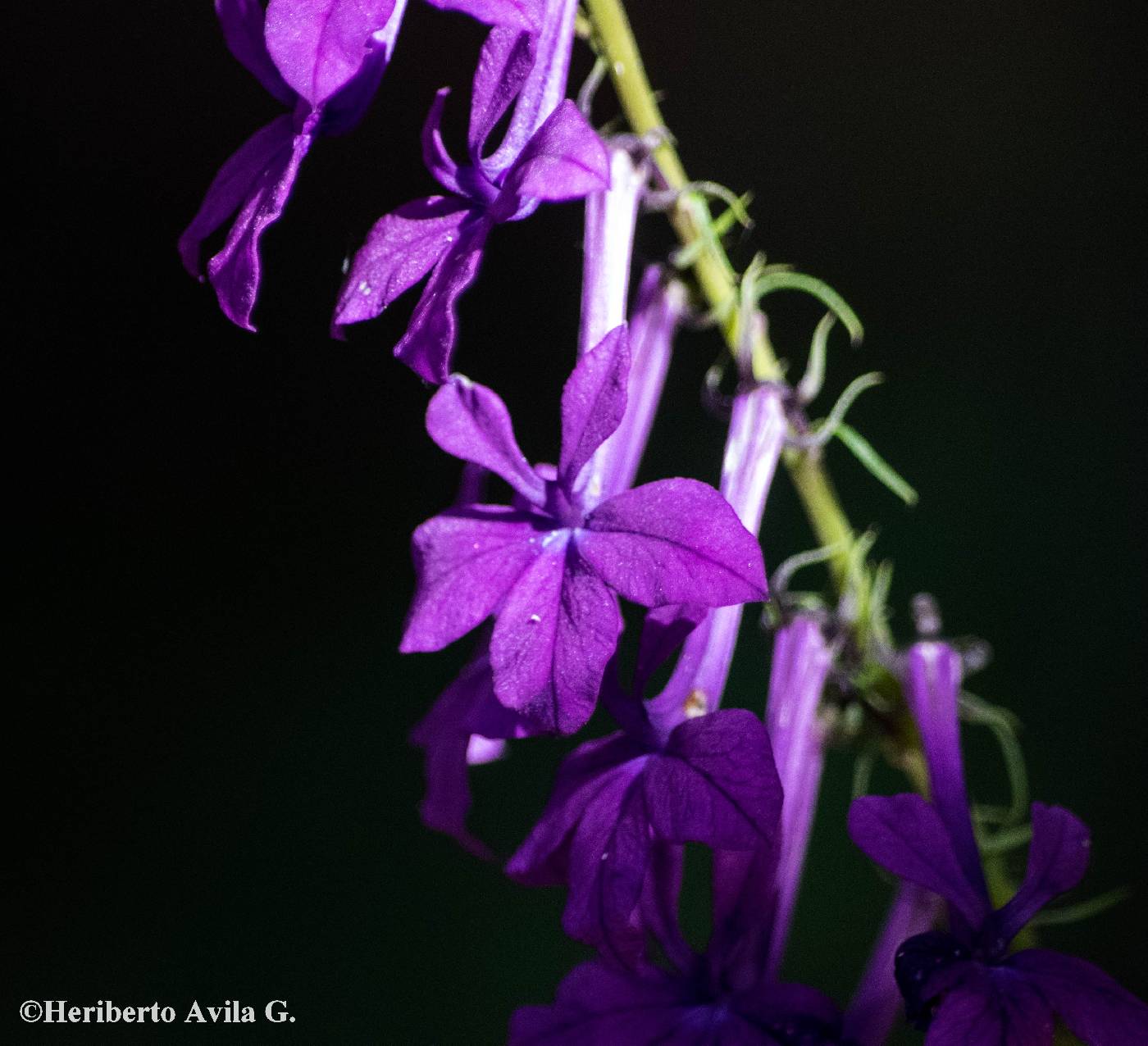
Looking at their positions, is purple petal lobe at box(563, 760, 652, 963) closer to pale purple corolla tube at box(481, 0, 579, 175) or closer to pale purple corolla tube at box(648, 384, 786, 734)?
A: pale purple corolla tube at box(648, 384, 786, 734)

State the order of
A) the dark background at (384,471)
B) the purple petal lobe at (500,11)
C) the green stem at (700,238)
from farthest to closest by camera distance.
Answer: the dark background at (384,471) < the green stem at (700,238) < the purple petal lobe at (500,11)

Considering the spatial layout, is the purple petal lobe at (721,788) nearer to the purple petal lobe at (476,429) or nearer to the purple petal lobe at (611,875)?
the purple petal lobe at (611,875)

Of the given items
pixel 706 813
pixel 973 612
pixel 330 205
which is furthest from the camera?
pixel 330 205

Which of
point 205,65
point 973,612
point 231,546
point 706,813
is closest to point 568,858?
point 706,813

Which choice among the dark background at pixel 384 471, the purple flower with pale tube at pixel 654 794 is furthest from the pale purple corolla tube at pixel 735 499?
the dark background at pixel 384 471

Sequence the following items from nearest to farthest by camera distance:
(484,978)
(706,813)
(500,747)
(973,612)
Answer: (706,813) < (500,747) < (973,612) < (484,978)

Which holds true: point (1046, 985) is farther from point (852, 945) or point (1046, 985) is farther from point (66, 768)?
point (66, 768)
